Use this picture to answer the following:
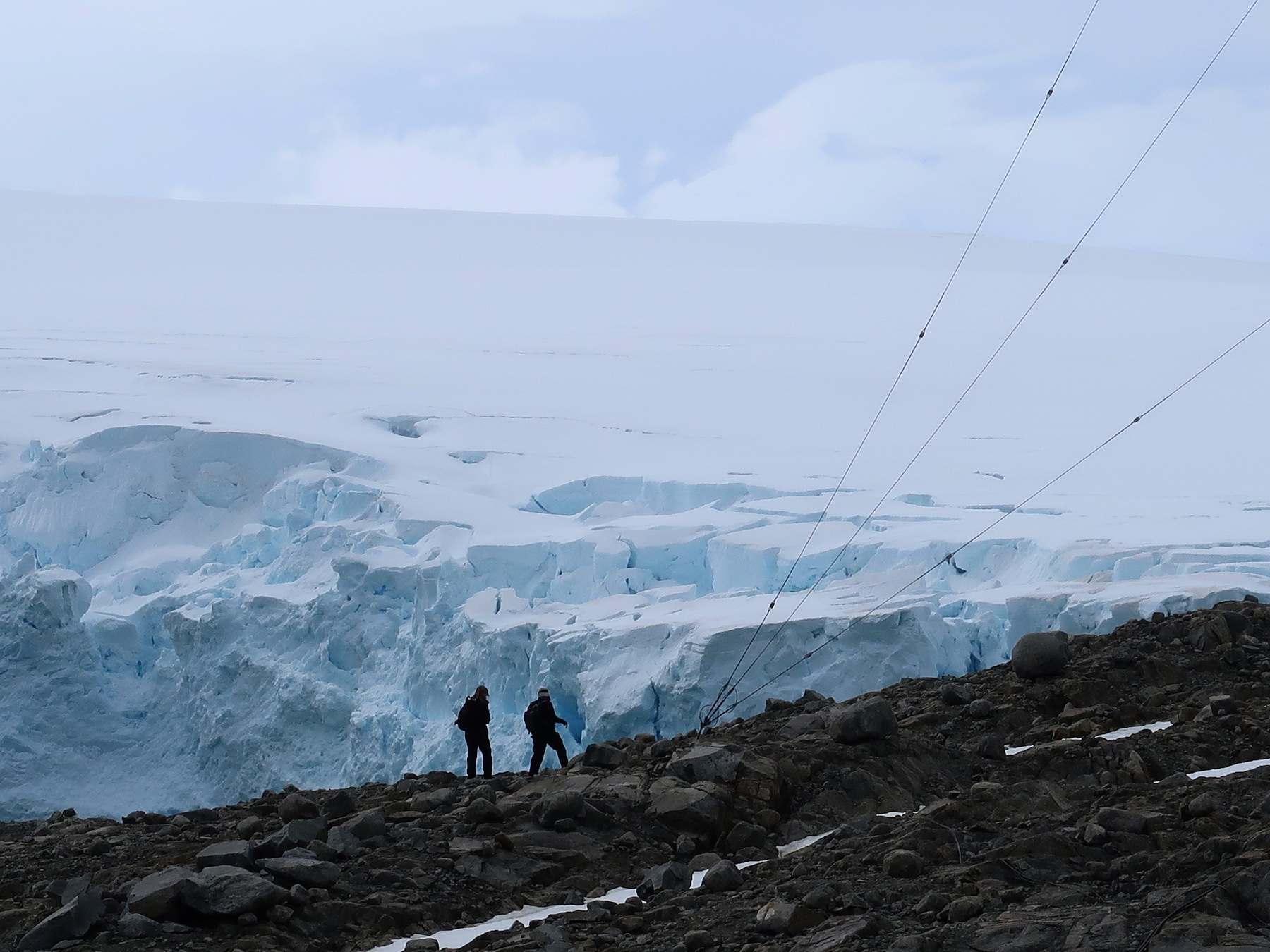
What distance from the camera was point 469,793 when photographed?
623 centimetres

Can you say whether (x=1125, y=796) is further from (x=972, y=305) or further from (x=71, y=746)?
(x=972, y=305)

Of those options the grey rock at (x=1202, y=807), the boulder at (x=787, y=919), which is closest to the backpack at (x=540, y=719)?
the boulder at (x=787, y=919)

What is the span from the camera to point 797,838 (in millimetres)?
5539

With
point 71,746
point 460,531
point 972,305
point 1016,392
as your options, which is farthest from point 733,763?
point 972,305

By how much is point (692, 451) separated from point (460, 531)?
437cm

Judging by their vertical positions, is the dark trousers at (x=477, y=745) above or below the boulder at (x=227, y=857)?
below

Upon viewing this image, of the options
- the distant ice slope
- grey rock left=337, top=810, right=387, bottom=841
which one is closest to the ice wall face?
the distant ice slope

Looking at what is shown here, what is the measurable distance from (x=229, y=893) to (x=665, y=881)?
172cm

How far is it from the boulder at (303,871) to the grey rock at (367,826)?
0.50 metres

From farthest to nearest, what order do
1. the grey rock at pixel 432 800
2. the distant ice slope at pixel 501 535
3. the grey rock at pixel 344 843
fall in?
Answer: the distant ice slope at pixel 501 535, the grey rock at pixel 432 800, the grey rock at pixel 344 843

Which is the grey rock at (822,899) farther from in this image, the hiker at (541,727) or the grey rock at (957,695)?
the hiker at (541,727)

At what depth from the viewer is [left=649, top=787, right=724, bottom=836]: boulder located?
554cm

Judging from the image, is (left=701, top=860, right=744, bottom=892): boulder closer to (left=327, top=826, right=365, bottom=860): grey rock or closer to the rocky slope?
the rocky slope

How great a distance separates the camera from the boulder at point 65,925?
418 cm
